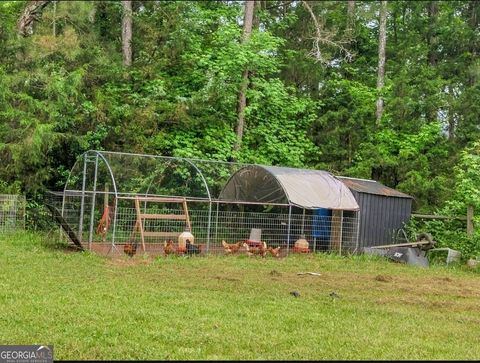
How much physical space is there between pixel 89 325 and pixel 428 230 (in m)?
10.8

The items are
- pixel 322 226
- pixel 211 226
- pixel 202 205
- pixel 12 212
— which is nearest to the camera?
pixel 211 226

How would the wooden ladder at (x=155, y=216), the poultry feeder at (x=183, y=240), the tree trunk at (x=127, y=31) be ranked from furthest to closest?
the poultry feeder at (x=183, y=240) → the wooden ladder at (x=155, y=216) → the tree trunk at (x=127, y=31)

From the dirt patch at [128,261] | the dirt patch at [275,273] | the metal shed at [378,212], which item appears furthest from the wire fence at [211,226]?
the dirt patch at [275,273]

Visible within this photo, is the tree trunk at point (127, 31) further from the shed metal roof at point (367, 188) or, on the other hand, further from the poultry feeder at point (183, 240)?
the shed metal roof at point (367, 188)

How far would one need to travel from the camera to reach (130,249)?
424 inches

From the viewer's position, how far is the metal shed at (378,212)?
1353cm

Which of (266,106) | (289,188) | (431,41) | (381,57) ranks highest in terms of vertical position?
(431,41)

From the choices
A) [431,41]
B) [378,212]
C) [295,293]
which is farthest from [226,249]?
[431,41]

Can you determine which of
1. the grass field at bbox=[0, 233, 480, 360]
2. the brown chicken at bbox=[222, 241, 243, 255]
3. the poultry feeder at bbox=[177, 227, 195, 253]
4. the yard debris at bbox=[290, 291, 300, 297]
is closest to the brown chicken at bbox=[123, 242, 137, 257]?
the grass field at bbox=[0, 233, 480, 360]

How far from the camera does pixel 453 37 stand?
12.3 m

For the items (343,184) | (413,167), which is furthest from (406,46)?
(413,167)

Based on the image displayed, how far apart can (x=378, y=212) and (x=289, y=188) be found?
2.68m

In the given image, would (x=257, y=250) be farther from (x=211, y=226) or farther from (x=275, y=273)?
(x=275, y=273)

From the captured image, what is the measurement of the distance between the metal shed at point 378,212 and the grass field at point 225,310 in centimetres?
330
